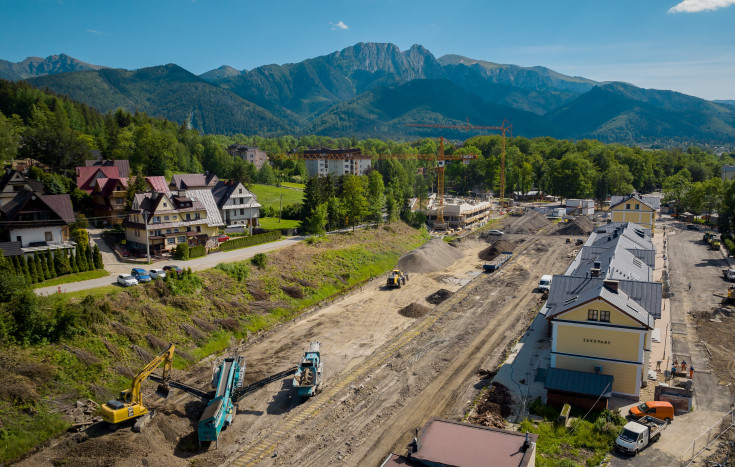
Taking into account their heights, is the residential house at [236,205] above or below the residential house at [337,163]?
below

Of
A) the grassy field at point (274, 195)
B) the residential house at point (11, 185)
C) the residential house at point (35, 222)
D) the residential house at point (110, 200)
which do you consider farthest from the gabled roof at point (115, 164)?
the residential house at point (35, 222)

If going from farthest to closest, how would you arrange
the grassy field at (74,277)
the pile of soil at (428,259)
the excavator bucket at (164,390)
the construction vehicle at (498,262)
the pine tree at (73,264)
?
the pile of soil at (428,259)
the construction vehicle at (498,262)
the pine tree at (73,264)
the grassy field at (74,277)
the excavator bucket at (164,390)

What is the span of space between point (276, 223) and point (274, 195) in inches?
1039

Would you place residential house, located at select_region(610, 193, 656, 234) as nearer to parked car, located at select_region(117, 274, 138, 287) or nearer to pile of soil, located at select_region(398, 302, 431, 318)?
pile of soil, located at select_region(398, 302, 431, 318)

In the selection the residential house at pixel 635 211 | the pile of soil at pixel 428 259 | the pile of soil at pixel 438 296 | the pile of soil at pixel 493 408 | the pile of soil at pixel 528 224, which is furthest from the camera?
the pile of soil at pixel 528 224

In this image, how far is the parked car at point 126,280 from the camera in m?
41.8

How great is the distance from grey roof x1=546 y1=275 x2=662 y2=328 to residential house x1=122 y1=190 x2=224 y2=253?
134ft

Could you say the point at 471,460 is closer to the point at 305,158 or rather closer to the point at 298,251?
the point at 298,251

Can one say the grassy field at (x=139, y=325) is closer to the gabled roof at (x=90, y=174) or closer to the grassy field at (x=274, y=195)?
the gabled roof at (x=90, y=174)

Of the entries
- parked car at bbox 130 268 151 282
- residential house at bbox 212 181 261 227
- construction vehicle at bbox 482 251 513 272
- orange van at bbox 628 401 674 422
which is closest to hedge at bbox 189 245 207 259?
parked car at bbox 130 268 151 282

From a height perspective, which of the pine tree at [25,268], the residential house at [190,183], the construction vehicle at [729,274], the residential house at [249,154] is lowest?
the construction vehicle at [729,274]

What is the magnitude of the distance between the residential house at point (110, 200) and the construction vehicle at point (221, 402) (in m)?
39.1

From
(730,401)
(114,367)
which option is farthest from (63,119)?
(730,401)

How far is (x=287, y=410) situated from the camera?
1201 inches
